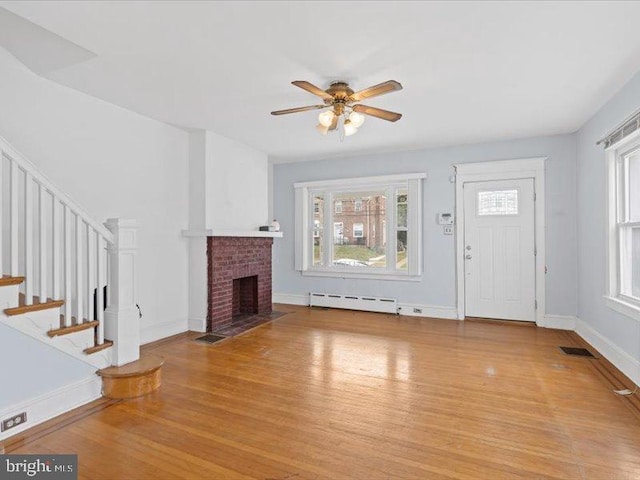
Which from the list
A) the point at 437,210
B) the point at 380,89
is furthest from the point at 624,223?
the point at 380,89

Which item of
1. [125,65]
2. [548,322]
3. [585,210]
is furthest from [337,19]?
[548,322]

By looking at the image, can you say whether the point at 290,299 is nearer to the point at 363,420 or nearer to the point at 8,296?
the point at 363,420

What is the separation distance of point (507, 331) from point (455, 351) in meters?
1.25

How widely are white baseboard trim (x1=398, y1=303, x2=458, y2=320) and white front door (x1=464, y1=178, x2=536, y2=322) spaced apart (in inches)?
9.3

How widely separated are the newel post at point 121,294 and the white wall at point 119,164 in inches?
36.1

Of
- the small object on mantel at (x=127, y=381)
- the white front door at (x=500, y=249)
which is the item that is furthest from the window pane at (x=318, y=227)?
the small object on mantel at (x=127, y=381)

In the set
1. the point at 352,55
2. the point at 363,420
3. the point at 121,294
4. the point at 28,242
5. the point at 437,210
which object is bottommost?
the point at 363,420

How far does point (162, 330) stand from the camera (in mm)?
4285

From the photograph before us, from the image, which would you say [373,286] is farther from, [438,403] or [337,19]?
[337,19]

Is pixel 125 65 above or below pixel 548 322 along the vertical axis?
above

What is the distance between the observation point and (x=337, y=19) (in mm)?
2232

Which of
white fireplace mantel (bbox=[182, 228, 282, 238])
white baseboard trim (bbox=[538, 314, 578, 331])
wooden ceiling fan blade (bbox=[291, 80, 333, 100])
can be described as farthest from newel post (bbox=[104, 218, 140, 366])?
white baseboard trim (bbox=[538, 314, 578, 331])

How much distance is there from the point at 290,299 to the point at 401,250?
7.29ft

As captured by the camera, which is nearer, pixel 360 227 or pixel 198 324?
pixel 198 324
